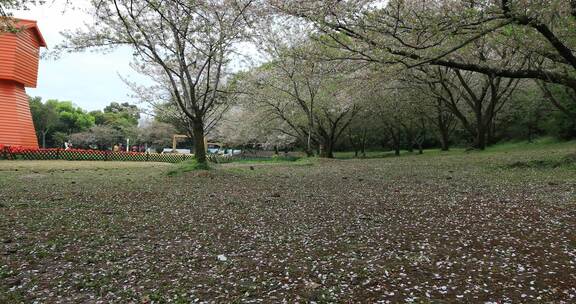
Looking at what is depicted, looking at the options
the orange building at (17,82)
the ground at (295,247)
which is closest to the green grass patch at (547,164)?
the ground at (295,247)

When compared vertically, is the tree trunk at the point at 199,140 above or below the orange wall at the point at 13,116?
below

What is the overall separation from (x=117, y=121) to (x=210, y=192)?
257 ft

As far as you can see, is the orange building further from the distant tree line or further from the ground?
the distant tree line

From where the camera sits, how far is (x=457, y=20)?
9656 mm

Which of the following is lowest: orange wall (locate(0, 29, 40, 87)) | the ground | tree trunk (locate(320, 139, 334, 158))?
the ground

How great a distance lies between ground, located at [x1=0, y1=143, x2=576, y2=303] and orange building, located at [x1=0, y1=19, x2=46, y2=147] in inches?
906

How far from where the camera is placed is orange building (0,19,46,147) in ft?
92.4

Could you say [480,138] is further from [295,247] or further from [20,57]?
[20,57]

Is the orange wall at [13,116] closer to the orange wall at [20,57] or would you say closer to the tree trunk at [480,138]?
the orange wall at [20,57]

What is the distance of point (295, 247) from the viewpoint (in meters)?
5.13

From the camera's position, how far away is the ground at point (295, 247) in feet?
12.1

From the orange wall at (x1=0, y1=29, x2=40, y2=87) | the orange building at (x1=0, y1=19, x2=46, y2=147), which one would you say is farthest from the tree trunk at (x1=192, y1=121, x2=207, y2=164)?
the orange building at (x1=0, y1=19, x2=46, y2=147)

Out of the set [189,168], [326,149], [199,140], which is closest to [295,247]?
[189,168]

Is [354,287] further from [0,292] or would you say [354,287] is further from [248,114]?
[248,114]
